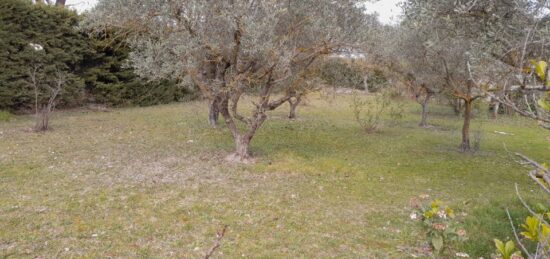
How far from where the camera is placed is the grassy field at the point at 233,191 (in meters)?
4.85

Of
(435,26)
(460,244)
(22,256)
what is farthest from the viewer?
(435,26)

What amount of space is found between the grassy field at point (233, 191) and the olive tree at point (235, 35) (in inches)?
71.3

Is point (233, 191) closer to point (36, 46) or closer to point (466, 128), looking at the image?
point (466, 128)

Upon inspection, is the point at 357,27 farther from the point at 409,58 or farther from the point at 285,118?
the point at 285,118

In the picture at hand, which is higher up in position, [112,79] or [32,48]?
[32,48]

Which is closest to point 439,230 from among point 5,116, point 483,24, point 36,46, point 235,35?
point 483,24

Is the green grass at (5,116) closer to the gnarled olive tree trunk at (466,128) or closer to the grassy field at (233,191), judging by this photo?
the grassy field at (233,191)

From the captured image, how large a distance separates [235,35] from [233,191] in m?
3.03

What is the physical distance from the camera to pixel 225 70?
28.4ft

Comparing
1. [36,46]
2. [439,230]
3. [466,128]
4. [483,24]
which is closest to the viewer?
[439,230]

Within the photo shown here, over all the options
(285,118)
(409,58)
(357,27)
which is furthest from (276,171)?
(285,118)

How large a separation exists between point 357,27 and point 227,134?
5.49 meters

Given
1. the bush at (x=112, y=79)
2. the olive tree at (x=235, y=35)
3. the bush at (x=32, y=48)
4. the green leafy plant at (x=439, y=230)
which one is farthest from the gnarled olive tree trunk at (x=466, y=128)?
the bush at (x=32, y=48)

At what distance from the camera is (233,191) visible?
22.5 feet
